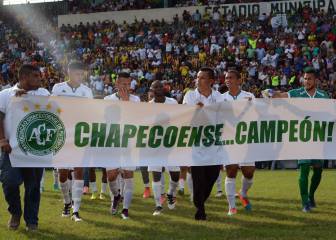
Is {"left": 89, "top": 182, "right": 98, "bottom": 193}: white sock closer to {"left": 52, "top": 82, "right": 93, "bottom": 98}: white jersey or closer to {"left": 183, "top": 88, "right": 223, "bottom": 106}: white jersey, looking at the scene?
{"left": 52, "top": 82, "right": 93, "bottom": 98}: white jersey

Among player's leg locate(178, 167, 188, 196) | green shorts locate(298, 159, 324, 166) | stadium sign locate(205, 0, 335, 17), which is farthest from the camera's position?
stadium sign locate(205, 0, 335, 17)

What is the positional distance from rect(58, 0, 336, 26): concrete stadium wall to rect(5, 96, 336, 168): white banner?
30503 mm

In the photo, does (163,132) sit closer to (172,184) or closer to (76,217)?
(76,217)

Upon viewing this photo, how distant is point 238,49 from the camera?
36375mm

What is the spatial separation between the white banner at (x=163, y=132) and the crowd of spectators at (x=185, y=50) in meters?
19.0

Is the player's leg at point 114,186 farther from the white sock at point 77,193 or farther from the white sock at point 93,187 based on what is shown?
the white sock at point 93,187

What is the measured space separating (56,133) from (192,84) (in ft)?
76.8

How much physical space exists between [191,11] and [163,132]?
111 feet

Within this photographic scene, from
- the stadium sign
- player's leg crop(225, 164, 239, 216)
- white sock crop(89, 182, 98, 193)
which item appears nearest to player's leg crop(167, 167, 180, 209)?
player's leg crop(225, 164, 239, 216)

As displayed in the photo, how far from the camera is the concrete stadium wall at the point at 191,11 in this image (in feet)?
134

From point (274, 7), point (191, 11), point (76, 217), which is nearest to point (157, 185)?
point (76, 217)

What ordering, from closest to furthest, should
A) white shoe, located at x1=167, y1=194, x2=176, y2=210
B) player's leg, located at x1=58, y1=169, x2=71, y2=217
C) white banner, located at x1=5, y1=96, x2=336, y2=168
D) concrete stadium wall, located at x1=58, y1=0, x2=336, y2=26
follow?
white banner, located at x1=5, y1=96, x2=336, y2=168 → player's leg, located at x1=58, y1=169, x2=71, y2=217 → white shoe, located at x1=167, y1=194, x2=176, y2=210 → concrete stadium wall, located at x1=58, y1=0, x2=336, y2=26

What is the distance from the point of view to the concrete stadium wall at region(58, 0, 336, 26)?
134 feet

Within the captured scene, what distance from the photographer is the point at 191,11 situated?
142ft
